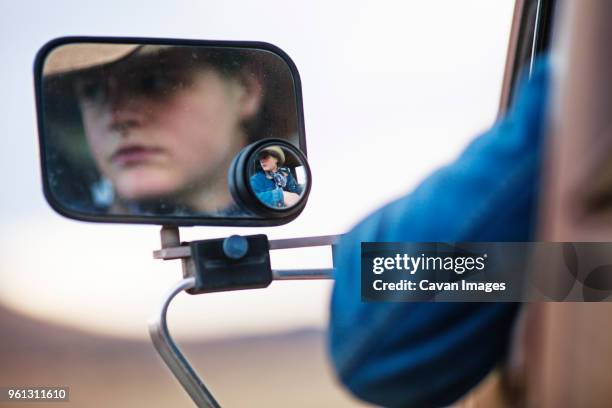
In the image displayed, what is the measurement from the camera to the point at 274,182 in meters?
1.37

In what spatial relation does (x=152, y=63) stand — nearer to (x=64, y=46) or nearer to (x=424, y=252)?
(x=64, y=46)

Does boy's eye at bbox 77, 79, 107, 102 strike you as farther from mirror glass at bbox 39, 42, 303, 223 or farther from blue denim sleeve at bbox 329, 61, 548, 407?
blue denim sleeve at bbox 329, 61, 548, 407

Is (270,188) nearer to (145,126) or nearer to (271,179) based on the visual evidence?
(271,179)

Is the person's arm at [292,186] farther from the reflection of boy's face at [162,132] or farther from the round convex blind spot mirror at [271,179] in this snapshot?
the reflection of boy's face at [162,132]

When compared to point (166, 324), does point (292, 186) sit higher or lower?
higher

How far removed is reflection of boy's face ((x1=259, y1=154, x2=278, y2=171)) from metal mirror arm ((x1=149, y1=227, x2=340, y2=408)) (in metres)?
0.12

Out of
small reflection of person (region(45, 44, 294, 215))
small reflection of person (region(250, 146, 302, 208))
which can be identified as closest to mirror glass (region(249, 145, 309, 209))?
small reflection of person (region(250, 146, 302, 208))

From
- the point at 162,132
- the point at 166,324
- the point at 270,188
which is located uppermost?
the point at 162,132

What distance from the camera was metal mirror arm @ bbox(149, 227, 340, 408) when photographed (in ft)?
4.46

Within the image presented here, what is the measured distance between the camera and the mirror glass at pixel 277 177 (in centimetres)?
132

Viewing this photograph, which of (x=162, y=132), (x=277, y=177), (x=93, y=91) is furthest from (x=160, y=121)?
(x=277, y=177)

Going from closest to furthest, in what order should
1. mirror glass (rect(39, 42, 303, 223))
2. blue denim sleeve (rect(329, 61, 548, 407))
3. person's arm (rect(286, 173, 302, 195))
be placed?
blue denim sleeve (rect(329, 61, 548, 407)) < person's arm (rect(286, 173, 302, 195)) < mirror glass (rect(39, 42, 303, 223))

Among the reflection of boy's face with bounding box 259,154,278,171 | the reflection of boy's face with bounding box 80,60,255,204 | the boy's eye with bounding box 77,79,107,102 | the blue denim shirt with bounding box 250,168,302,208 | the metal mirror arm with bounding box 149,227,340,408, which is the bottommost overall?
the metal mirror arm with bounding box 149,227,340,408

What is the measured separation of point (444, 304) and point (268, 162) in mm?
477
